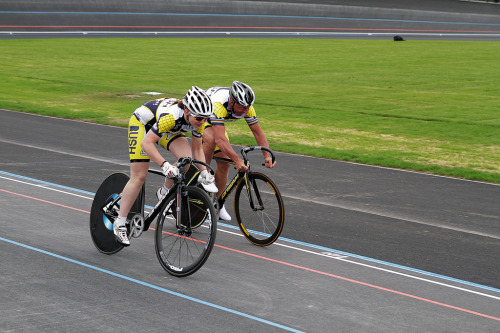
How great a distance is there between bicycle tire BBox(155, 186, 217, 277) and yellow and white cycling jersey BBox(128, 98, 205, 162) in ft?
1.91

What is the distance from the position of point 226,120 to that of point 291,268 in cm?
189

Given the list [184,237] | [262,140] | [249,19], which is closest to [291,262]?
[184,237]

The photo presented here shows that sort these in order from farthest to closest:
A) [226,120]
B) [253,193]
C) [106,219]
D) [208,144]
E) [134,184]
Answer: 1. [208,144]
2. [226,120]
3. [253,193]
4. [106,219]
5. [134,184]

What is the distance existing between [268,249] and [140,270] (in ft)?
5.15

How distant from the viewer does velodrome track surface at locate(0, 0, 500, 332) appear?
231 inches

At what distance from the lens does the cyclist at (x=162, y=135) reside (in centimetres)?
671

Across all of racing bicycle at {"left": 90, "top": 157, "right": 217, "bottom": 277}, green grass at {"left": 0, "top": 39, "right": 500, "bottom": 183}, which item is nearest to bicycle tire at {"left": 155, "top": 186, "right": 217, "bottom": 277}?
racing bicycle at {"left": 90, "top": 157, "right": 217, "bottom": 277}

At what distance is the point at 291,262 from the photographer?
7.50 metres

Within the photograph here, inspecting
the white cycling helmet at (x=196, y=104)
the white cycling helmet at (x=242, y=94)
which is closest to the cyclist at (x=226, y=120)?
the white cycling helmet at (x=242, y=94)

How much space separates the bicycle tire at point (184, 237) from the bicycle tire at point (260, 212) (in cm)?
91

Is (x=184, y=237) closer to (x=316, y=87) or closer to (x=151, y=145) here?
(x=151, y=145)

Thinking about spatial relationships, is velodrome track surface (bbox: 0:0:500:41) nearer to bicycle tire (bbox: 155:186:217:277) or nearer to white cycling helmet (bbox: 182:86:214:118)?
bicycle tire (bbox: 155:186:217:277)

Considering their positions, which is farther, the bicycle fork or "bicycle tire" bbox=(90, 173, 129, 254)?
the bicycle fork

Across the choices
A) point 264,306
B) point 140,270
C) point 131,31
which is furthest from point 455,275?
point 131,31
